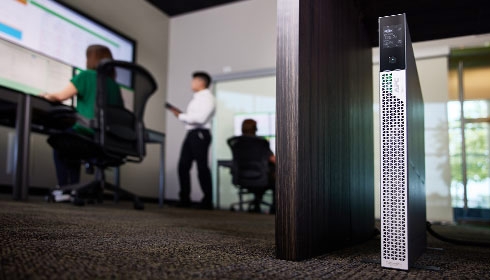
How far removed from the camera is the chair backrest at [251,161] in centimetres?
341

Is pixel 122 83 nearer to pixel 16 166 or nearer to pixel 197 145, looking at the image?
pixel 197 145

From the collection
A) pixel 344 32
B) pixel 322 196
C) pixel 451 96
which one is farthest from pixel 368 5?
pixel 451 96

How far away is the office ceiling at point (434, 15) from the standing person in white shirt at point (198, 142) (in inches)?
94.4

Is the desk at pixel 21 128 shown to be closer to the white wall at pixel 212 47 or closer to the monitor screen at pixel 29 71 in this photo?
the monitor screen at pixel 29 71

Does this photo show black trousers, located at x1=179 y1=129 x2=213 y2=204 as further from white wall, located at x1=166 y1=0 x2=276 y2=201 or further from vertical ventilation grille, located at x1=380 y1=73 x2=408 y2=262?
vertical ventilation grille, located at x1=380 y1=73 x2=408 y2=262

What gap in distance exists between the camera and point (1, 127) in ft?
10.5

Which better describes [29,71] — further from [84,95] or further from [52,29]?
[84,95]

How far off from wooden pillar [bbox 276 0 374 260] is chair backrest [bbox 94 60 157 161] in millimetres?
1570

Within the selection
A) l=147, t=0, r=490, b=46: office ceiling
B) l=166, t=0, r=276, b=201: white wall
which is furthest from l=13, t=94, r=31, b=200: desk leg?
l=166, t=0, r=276, b=201: white wall

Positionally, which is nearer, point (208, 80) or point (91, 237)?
point (91, 237)

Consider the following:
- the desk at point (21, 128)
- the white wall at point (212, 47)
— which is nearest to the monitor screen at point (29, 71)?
the desk at point (21, 128)

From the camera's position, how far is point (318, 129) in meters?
0.79

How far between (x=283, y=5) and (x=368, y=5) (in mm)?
413

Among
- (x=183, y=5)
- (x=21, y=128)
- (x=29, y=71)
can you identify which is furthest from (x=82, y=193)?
(x=183, y=5)
